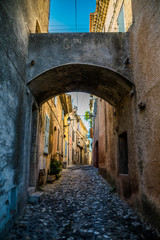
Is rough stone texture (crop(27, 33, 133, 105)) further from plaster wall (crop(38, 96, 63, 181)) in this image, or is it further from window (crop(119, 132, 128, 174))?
plaster wall (crop(38, 96, 63, 181))

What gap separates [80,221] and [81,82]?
13.0 feet

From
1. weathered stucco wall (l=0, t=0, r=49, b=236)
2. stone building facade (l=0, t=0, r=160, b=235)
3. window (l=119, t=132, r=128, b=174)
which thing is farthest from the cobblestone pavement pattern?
window (l=119, t=132, r=128, b=174)

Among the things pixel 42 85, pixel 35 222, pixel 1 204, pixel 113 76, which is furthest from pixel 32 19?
pixel 35 222

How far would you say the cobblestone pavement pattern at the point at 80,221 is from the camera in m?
3.45

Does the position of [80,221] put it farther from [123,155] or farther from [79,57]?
[79,57]

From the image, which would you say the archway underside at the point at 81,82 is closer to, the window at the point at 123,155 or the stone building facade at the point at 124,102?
the stone building facade at the point at 124,102

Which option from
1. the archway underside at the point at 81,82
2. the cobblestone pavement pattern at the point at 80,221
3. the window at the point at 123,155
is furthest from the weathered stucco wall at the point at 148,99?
the window at the point at 123,155

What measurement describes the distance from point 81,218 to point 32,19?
5.19 meters

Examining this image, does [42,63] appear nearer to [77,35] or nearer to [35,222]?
[77,35]

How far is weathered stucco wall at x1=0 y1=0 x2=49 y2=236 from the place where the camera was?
10.9 ft

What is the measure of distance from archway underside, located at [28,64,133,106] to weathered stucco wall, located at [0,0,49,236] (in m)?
0.74

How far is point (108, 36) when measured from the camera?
5367 millimetres

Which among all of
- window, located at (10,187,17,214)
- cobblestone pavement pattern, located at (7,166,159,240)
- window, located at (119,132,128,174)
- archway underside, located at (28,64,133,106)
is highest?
archway underside, located at (28,64,133,106)

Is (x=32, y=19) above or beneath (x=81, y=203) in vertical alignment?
above
